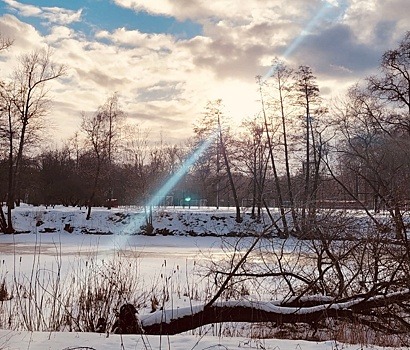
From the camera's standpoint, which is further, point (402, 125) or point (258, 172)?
Result: point (258, 172)

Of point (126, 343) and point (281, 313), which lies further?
point (281, 313)

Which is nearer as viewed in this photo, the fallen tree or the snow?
the snow

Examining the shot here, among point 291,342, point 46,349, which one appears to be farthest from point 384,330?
point 46,349

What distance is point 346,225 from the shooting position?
8.55m

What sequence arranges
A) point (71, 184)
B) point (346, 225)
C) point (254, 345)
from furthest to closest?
1. point (71, 184)
2. point (346, 225)
3. point (254, 345)

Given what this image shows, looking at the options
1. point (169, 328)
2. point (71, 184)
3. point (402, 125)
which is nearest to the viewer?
point (169, 328)

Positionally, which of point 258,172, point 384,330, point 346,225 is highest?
point 258,172

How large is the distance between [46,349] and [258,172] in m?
31.8

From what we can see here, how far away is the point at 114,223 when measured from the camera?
3722 centimetres

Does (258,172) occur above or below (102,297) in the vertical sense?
above

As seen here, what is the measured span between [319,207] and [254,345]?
3955 mm

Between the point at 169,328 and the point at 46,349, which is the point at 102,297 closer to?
the point at 169,328

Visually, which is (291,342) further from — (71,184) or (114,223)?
(71,184)

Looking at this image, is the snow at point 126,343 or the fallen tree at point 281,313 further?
the fallen tree at point 281,313
